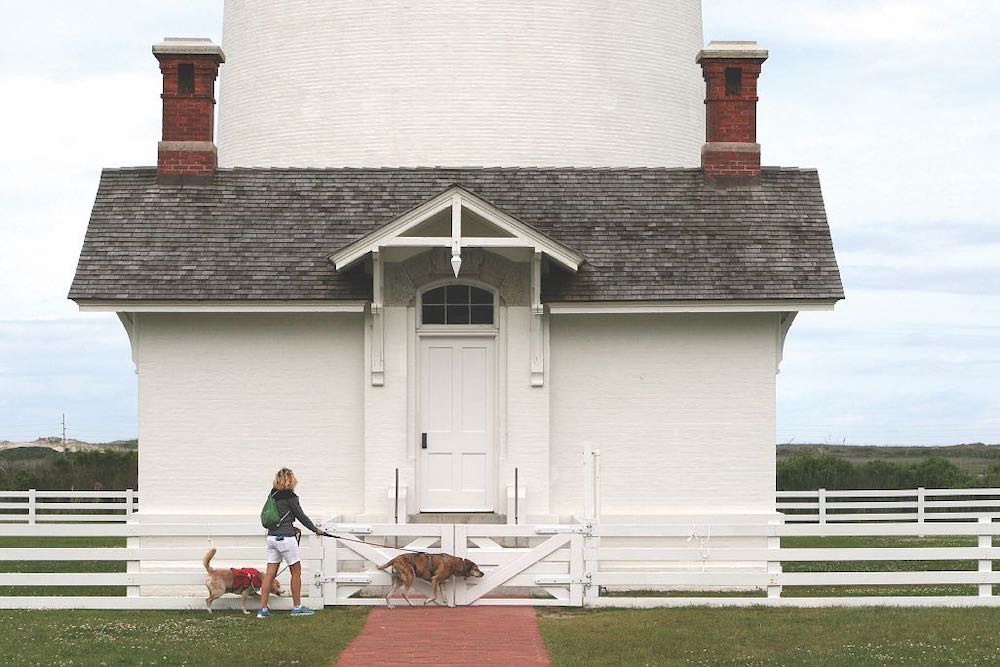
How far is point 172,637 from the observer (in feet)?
44.2

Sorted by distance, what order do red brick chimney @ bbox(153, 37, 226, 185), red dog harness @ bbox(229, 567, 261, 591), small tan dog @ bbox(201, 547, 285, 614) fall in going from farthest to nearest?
1. red brick chimney @ bbox(153, 37, 226, 185)
2. red dog harness @ bbox(229, 567, 261, 591)
3. small tan dog @ bbox(201, 547, 285, 614)

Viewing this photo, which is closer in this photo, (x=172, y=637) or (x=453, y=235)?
(x=172, y=637)

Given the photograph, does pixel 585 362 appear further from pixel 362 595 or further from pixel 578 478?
pixel 362 595

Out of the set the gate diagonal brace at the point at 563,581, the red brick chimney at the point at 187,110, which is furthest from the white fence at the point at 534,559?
the red brick chimney at the point at 187,110

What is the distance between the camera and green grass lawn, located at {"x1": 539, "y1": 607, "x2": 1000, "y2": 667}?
1245cm

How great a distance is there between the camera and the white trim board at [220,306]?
1783cm

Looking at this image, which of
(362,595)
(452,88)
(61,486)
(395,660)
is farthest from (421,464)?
(61,486)

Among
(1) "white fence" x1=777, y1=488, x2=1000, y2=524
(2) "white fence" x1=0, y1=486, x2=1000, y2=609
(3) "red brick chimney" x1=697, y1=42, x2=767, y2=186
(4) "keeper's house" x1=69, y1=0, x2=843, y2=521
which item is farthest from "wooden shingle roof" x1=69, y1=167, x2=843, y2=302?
(1) "white fence" x1=777, y1=488, x2=1000, y2=524

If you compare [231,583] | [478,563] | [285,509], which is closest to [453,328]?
[478,563]

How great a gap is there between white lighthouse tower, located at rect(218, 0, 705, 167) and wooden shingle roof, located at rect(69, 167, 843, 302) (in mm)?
5520

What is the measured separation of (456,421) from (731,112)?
5.79 metres

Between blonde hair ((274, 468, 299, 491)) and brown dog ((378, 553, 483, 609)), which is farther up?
blonde hair ((274, 468, 299, 491))

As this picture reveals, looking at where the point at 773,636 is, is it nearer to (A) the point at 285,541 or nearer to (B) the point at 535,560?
(B) the point at 535,560

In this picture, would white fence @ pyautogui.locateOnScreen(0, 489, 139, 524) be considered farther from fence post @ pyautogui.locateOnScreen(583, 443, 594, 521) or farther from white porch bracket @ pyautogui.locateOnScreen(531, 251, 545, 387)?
fence post @ pyautogui.locateOnScreen(583, 443, 594, 521)
